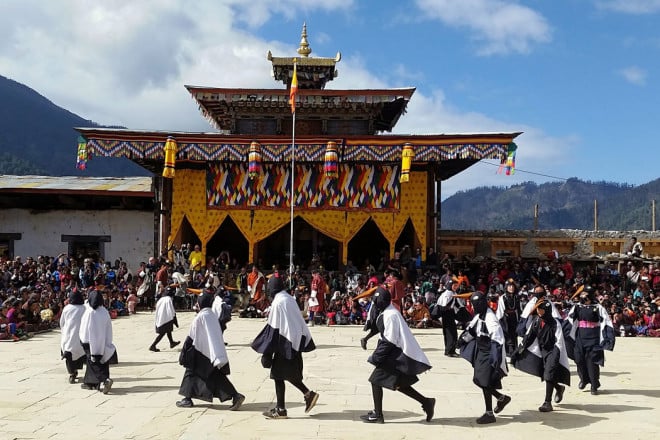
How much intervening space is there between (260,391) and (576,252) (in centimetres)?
2084

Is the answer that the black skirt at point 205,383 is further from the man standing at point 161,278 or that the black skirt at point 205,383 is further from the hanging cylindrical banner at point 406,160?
the hanging cylindrical banner at point 406,160

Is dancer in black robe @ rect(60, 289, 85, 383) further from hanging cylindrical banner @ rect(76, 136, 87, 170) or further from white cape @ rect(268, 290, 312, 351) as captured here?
hanging cylindrical banner @ rect(76, 136, 87, 170)

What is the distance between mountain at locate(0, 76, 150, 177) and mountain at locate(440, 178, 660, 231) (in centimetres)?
8208

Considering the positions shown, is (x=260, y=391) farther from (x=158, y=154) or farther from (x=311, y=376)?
(x=158, y=154)

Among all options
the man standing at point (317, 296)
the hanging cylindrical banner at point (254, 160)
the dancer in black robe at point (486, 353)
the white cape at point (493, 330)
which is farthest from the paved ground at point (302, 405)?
the hanging cylindrical banner at point (254, 160)

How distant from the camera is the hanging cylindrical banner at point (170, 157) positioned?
68.6ft

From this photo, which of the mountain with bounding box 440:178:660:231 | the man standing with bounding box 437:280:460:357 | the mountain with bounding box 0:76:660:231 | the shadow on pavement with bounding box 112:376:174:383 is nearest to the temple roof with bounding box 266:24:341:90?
the man standing with bounding box 437:280:460:357

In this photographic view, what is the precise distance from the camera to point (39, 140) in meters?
130

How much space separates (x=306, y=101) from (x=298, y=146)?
9.69ft

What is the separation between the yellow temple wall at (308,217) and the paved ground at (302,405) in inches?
393

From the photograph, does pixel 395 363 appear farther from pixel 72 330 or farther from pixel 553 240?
pixel 553 240

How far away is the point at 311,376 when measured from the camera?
10547 mm

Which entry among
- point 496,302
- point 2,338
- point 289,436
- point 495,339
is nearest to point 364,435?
Result: point 289,436

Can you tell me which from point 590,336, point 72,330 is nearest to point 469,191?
point 590,336
